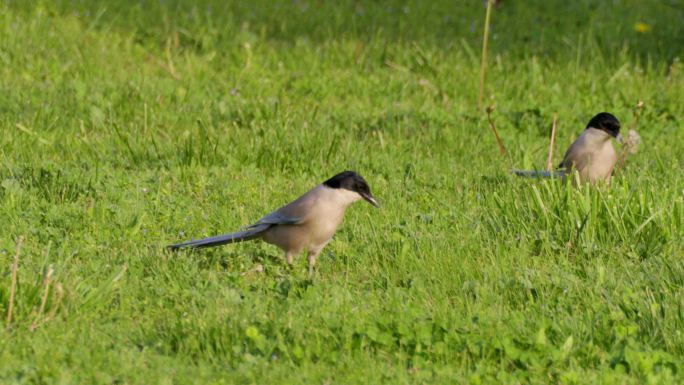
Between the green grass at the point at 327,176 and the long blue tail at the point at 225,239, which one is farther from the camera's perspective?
the long blue tail at the point at 225,239

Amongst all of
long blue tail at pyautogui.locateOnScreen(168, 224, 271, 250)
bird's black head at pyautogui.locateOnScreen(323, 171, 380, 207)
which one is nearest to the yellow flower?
bird's black head at pyautogui.locateOnScreen(323, 171, 380, 207)

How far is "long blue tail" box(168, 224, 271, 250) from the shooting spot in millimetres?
5809

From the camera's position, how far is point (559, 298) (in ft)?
17.3

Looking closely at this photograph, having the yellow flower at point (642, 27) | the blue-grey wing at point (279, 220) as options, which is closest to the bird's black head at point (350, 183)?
the blue-grey wing at point (279, 220)

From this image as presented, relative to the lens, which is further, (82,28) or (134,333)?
(82,28)

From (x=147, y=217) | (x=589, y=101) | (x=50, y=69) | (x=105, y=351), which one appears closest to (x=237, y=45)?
(x=50, y=69)

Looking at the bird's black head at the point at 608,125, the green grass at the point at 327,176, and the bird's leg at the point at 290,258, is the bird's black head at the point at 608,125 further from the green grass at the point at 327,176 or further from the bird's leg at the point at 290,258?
the bird's leg at the point at 290,258

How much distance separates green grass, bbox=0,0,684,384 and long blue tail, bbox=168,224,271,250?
0.07 meters

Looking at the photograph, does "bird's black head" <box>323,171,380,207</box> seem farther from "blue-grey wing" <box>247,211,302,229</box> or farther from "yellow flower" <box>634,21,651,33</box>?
"yellow flower" <box>634,21,651,33</box>

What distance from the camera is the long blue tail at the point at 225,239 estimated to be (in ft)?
19.1

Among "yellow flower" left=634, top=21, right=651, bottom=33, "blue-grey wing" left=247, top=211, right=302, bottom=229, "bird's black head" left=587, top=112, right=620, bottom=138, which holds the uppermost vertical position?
"bird's black head" left=587, top=112, right=620, bottom=138

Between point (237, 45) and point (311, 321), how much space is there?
6.44m

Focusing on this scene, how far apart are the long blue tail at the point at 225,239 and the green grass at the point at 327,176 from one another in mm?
73

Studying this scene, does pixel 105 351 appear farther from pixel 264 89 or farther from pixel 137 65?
pixel 137 65
